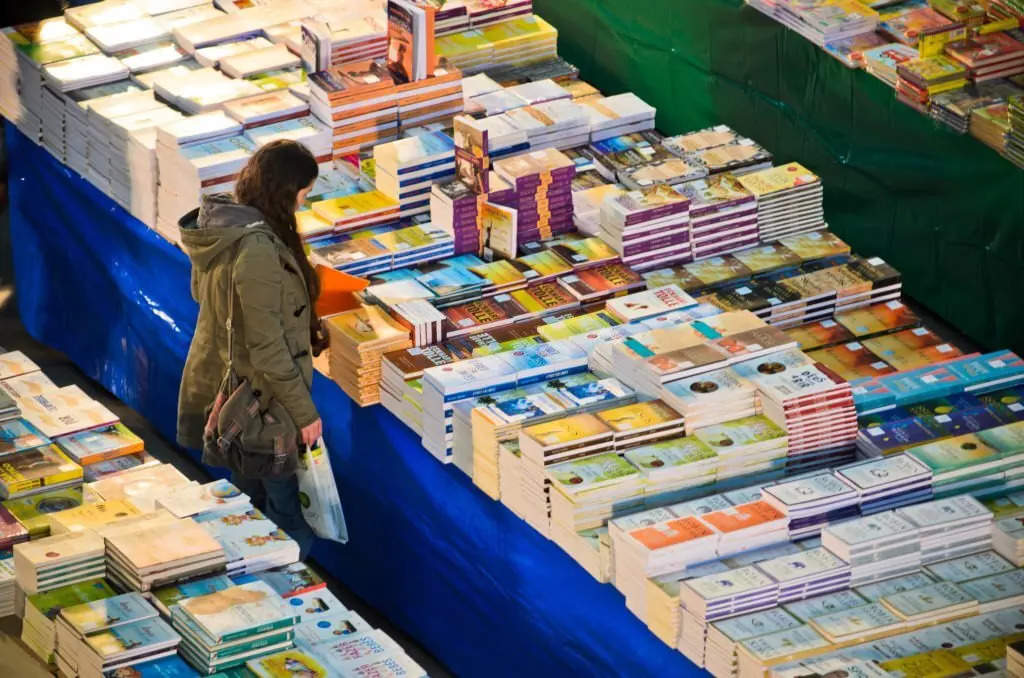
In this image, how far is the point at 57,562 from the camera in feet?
21.8

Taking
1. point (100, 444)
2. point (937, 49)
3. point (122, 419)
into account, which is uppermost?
point (937, 49)

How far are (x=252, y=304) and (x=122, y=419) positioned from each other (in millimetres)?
2610

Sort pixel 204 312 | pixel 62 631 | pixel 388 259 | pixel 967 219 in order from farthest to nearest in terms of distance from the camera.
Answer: pixel 967 219 < pixel 388 259 < pixel 204 312 < pixel 62 631

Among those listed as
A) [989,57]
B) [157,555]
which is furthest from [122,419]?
[989,57]

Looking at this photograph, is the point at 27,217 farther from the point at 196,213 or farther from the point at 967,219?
the point at 967,219

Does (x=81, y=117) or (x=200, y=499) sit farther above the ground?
(x=81, y=117)

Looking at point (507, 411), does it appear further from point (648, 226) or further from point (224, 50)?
point (224, 50)

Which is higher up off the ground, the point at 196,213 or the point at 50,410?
the point at 196,213

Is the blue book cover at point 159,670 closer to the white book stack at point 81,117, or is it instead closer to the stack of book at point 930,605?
the stack of book at point 930,605

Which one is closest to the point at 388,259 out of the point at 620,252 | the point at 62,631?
the point at 620,252

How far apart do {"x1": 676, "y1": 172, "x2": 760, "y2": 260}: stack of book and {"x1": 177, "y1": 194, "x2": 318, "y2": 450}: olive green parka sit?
1.88 m

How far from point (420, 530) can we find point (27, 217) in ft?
11.7

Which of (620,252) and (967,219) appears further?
(967,219)

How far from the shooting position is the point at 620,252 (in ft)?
29.2
